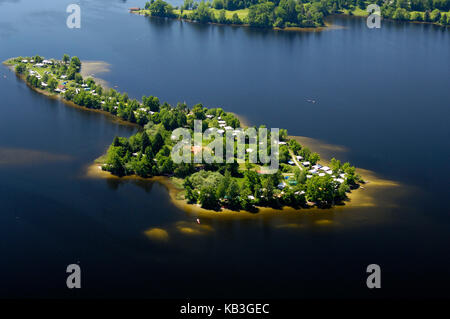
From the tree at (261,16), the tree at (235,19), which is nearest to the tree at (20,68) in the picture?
the tree at (235,19)

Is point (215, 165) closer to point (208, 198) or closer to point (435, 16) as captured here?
point (208, 198)

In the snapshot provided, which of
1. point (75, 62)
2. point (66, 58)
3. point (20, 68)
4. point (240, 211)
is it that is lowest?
point (240, 211)

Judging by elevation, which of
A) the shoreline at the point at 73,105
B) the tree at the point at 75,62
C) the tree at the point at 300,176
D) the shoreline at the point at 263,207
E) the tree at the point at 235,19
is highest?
the tree at the point at 235,19

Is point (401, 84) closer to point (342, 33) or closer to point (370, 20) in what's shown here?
point (342, 33)

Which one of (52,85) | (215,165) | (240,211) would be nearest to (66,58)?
(52,85)

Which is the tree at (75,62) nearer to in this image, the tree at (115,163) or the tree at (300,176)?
the tree at (115,163)

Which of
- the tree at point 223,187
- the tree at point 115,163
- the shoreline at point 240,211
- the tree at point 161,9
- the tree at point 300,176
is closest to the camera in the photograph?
the shoreline at point 240,211
